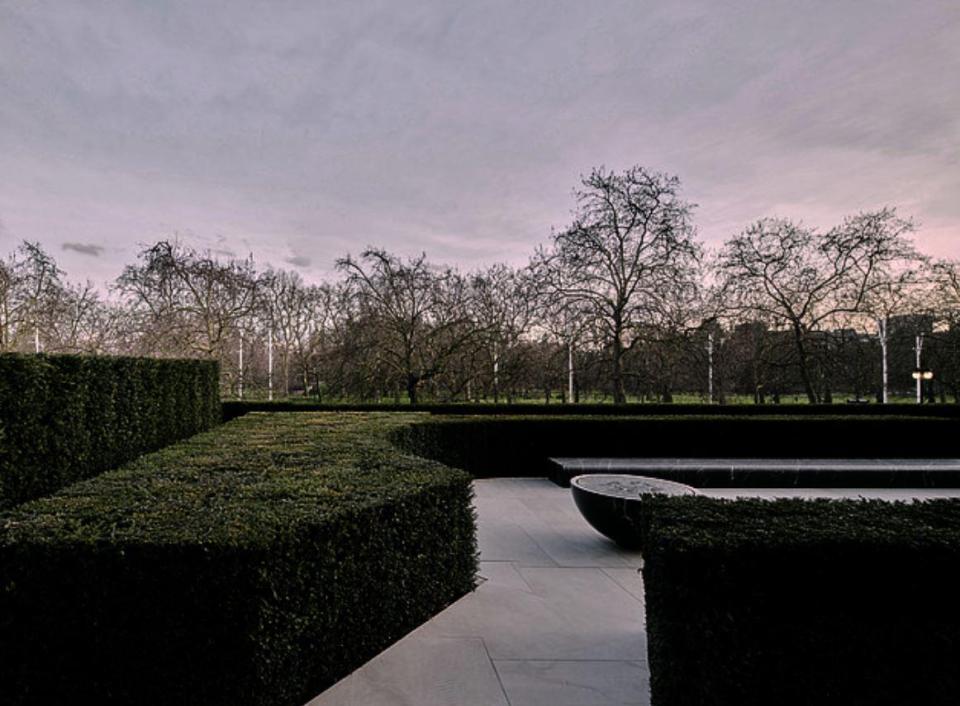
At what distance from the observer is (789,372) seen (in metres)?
21.2

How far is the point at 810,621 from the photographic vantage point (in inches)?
84.6

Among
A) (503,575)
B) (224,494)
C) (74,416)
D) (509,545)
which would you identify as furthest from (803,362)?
(74,416)

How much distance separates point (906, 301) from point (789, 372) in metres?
5.20

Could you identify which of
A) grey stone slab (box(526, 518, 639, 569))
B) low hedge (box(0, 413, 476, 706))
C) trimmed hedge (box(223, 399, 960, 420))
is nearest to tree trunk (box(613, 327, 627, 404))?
trimmed hedge (box(223, 399, 960, 420))

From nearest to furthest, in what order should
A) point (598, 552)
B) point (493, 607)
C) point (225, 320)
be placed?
point (493, 607) < point (598, 552) < point (225, 320)

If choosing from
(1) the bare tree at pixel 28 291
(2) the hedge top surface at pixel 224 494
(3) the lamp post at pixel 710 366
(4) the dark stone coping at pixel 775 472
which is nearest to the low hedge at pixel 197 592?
(2) the hedge top surface at pixel 224 494

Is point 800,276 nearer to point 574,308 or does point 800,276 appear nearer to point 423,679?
point 574,308

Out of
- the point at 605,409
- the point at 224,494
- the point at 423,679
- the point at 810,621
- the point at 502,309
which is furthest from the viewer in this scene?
the point at 502,309

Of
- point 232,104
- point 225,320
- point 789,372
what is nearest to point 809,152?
point 232,104

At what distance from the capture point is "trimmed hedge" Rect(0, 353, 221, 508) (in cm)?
414

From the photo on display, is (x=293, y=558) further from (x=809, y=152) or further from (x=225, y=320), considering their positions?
(x=225, y=320)

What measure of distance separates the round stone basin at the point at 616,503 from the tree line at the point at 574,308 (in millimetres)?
11422

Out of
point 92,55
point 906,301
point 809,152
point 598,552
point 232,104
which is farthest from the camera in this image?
point 906,301

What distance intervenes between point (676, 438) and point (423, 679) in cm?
866
